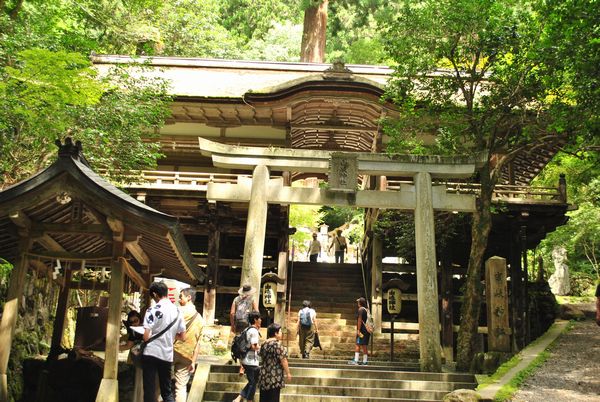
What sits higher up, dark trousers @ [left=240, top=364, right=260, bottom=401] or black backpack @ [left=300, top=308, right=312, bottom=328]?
black backpack @ [left=300, top=308, right=312, bottom=328]

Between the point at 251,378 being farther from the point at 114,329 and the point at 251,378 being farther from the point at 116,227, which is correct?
the point at 116,227

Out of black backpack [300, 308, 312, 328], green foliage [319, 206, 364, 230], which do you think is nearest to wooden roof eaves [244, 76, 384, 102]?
black backpack [300, 308, 312, 328]

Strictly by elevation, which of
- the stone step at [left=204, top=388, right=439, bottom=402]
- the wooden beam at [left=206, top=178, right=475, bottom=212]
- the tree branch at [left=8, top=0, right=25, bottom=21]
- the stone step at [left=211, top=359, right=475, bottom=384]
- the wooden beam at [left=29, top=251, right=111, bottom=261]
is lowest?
the stone step at [left=204, top=388, right=439, bottom=402]

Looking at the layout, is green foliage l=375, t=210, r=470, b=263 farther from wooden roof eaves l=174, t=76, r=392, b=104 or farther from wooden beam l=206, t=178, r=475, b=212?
wooden beam l=206, t=178, r=475, b=212

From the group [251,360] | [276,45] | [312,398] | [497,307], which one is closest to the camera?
[251,360]

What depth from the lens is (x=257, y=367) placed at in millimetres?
7918

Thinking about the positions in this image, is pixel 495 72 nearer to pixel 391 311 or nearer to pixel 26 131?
pixel 391 311

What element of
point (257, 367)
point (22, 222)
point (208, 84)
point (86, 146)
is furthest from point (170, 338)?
point (208, 84)

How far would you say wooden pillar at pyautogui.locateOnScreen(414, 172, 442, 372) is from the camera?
11180 millimetres

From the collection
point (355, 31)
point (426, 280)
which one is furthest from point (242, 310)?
point (355, 31)

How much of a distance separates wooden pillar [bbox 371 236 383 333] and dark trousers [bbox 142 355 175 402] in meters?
11.4

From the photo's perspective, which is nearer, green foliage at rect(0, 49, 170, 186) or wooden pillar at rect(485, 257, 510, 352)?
green foliage at rect(0, 49, 170, 186)

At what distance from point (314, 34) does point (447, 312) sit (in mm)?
15937

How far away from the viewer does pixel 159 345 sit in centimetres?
628
